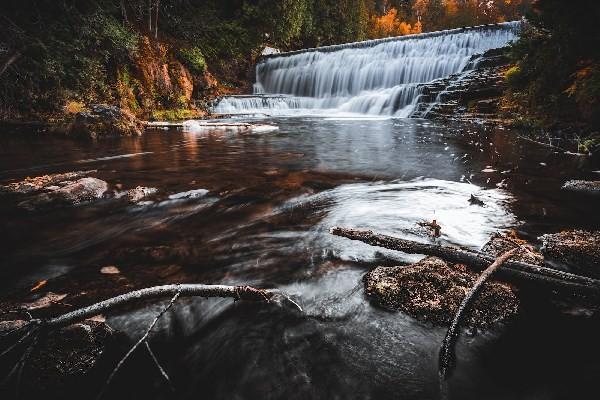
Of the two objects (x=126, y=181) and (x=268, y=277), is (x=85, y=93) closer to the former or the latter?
(x=126, y=181)

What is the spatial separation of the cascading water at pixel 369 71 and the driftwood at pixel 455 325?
15.6 meters

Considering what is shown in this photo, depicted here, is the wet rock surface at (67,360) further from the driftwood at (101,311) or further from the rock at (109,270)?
the rock at (109,270)

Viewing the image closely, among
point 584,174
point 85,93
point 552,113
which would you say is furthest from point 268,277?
point 85,93

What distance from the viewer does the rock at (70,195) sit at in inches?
140

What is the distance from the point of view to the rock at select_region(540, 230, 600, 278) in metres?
1.99

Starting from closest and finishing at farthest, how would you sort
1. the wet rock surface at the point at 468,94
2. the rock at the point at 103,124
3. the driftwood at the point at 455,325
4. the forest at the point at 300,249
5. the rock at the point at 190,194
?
the driftwood at the point at 455,325 → the forest at the point at 300,249 → the rock at the point at 190,194 → the rock at the point at 103,124 → the wet rock surface at the point at 468,94

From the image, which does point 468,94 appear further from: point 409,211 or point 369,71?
point 409,211

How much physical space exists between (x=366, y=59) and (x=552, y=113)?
50.6 ft

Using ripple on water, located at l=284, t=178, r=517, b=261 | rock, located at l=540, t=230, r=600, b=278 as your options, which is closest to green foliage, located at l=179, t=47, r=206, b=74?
ripple on water, located at l=284, t=178, r=517, b=261

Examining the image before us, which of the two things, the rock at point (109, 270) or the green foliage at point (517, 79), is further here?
the green foliage at point (517, 79)

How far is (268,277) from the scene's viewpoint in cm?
221

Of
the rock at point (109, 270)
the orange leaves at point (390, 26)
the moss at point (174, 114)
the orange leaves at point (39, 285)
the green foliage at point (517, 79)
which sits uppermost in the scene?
the orange leaves at point (390, 26)

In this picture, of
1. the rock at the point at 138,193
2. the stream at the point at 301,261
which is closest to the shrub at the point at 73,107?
the stream at the point at 301,261

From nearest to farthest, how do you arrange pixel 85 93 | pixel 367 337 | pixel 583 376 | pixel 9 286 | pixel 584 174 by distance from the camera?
pixel 583 376 < pixel 367 337 < pixel 9 286 < pixel 584 174 < pixel 85 93
